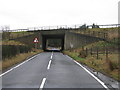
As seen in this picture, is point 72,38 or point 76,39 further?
point 72,38

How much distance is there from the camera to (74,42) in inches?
2061

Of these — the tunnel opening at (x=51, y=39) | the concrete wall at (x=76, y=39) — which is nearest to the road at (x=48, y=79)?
the concrete wall at (x=76, y=39)

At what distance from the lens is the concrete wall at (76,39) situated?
4956cm

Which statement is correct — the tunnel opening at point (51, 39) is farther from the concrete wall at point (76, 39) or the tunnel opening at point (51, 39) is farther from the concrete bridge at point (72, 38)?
the concrete wall at point (76, 39)

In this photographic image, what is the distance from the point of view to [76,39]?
52.0 metres

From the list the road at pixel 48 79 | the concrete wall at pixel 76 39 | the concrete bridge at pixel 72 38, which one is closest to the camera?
the road at pixel 48 79

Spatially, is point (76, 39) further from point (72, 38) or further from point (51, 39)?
point (51, 39)

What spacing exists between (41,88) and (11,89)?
119 cm

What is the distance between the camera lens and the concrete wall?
4956 cm

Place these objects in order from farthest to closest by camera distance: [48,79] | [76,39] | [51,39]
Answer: [51,39]
[76,39]
[48,79]

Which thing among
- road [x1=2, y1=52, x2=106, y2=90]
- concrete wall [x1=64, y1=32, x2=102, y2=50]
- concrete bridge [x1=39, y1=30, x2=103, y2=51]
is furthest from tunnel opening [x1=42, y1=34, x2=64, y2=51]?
road [x1=2, y1=52, x2=106, y2=90]

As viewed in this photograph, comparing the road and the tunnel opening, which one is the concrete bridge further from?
the road

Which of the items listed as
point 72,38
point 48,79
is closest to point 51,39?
point 72,38

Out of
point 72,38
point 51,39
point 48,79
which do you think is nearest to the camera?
point 48,79
